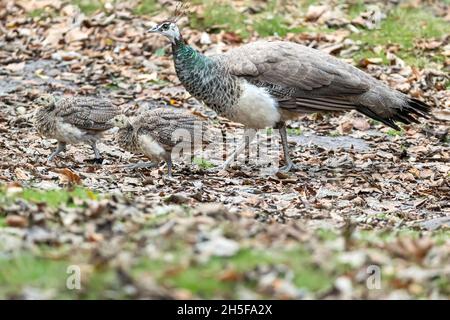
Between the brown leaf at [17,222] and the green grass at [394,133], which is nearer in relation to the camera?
the brown leaf at [17,222]

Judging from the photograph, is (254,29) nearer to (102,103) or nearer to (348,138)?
(348,138)

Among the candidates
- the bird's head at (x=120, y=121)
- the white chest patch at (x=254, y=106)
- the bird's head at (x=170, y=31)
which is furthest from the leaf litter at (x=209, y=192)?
the bird's head at (x=170, y=31)

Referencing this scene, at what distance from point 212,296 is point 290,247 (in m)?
0.82

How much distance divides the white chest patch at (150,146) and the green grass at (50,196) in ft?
5.81

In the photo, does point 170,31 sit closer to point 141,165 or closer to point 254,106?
point 254,106

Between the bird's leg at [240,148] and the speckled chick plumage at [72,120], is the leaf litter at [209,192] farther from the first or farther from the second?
the speckled chick plumage at [72,120]

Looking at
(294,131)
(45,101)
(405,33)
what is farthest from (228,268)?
(405,33)

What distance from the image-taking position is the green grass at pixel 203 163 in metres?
10.2

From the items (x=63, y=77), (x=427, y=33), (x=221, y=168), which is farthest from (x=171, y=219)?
(x=427, y=33)

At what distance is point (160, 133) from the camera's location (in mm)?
9328

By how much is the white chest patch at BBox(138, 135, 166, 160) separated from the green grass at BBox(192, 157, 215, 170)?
2.94 feet

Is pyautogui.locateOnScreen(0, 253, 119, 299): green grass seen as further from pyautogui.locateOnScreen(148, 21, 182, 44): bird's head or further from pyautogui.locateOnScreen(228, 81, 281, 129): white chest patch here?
pyautogui.locateOnScreen(148, 21, 182, 44): bird's head

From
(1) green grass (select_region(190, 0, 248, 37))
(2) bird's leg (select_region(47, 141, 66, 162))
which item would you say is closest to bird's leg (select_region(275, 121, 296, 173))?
(2) bird's leg (select_region(47, 141, 66, 162))

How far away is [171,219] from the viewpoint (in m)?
6.48
